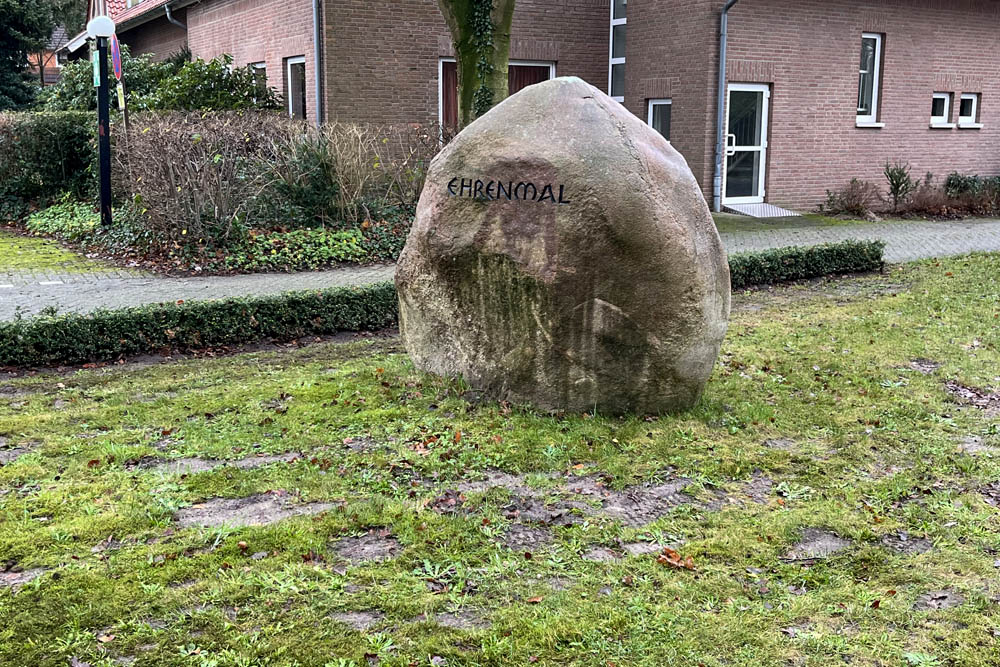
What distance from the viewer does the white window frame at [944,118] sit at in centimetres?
2078

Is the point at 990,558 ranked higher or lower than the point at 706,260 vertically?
lower

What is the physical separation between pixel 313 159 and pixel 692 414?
8.60m

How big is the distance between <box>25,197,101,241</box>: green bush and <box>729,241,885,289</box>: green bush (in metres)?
9.55

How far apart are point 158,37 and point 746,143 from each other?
60.0 feet

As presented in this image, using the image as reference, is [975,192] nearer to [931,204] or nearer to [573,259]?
[931,204]

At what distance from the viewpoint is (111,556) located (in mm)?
3982

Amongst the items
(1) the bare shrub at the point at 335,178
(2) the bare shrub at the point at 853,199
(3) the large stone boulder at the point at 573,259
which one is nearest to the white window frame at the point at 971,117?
(2) the bare shrub at the point at 853,199

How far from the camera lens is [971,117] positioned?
70.6ft

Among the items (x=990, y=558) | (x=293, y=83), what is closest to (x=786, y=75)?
(x=293, y=83)

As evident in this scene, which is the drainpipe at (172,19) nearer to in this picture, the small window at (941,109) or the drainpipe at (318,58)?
the drainpipe at (318,58)

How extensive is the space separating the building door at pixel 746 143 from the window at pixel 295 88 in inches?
338

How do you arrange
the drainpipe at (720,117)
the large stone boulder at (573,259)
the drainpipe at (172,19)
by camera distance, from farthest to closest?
the drainpipe at (172,19) → the drainpipe at (720,117) → the large stone boulder at (573,259)

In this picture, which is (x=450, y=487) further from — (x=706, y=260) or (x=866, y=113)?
(x=866, y=113)

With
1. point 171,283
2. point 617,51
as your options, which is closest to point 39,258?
point 171,283
